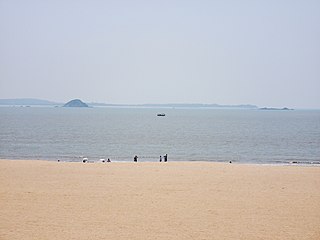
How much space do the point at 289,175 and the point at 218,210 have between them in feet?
34.5

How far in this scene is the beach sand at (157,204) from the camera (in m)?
11.7

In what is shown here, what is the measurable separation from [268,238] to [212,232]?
4.33 ft

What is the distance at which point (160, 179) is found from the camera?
70.4 ft

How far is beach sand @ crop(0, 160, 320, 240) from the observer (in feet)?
38.3

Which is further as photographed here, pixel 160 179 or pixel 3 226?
pixel 160 179

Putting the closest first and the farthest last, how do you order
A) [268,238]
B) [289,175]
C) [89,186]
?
[268,238] < [89,186] < [289,175]

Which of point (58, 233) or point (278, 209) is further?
point (278, 209)

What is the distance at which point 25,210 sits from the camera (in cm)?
1391

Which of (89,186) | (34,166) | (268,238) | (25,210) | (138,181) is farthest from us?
(34,166)

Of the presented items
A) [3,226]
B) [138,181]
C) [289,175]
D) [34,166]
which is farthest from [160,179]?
[3,226]

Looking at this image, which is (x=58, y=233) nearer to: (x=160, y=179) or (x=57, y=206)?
(x=57, y=206)

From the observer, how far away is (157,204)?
1532 centimetres

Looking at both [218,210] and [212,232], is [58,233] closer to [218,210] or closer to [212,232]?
[212,232]

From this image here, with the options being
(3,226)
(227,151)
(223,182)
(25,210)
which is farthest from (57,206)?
(227,151)
